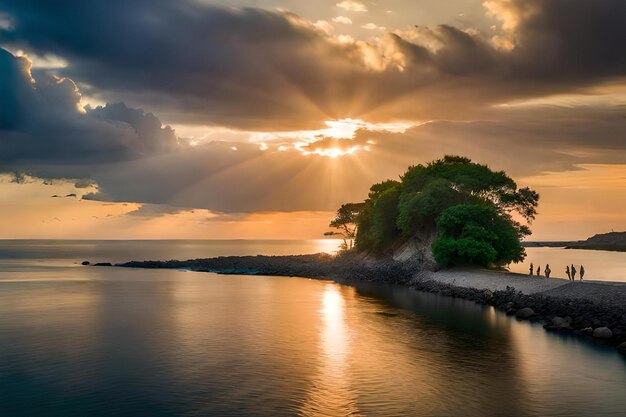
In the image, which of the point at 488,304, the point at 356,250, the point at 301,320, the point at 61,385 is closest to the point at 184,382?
the point at 61,385

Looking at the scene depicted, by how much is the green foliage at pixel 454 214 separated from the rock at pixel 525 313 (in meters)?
23.3

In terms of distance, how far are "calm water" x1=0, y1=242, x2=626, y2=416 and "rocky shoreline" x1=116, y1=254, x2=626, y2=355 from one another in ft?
8.12

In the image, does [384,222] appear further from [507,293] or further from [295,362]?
[295,362]

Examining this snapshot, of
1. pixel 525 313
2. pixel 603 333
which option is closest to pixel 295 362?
pixel 603 333

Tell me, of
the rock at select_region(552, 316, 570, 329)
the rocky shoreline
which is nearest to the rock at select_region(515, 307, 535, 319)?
the rocky shoreline

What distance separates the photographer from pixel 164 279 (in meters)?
116

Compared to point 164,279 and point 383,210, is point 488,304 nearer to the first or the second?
point 383,210

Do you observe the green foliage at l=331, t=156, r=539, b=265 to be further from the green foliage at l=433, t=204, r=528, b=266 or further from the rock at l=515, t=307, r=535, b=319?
the rock at l=515, t=307, r=535, b=319

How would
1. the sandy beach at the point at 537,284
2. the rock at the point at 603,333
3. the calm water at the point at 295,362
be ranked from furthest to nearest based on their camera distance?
the sandy beach at the point at 537,284
the rock at the point at 603,333
the calm water at the point at 295,362

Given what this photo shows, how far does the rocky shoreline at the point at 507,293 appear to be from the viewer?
49719 millimetres

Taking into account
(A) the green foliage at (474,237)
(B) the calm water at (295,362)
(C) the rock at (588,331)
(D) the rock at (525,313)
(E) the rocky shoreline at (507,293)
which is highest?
(A) the green foliage at (474,237)

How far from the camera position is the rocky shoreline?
163 ft

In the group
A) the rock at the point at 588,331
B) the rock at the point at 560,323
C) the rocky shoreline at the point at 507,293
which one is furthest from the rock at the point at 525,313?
the rock at the point at 588,331

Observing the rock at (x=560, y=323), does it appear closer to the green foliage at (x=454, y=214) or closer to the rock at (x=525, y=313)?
the rock at (x=525, y=313)
